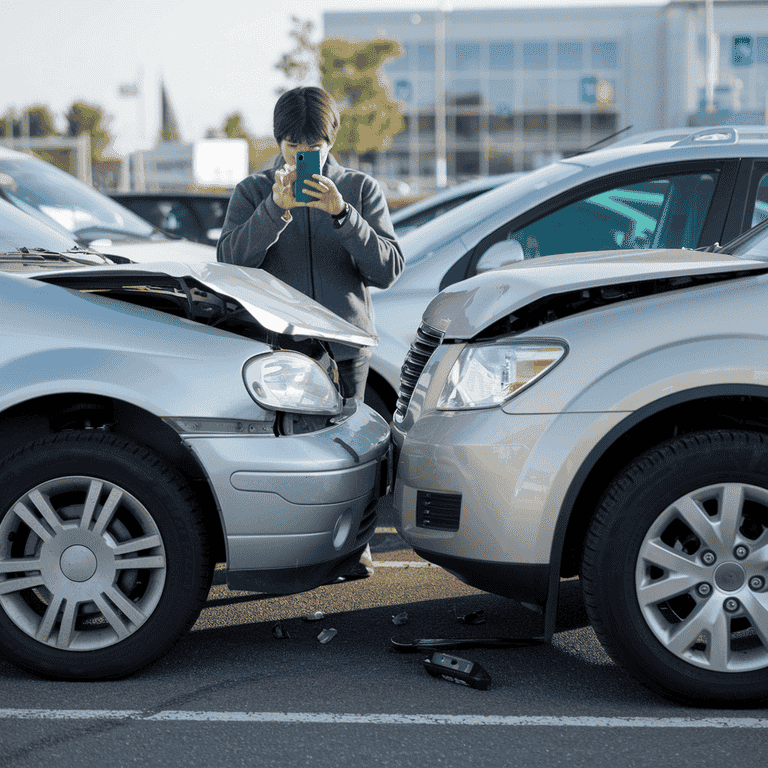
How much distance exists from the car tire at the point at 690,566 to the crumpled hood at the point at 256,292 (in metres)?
1.09

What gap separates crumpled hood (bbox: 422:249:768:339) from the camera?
10.2ft

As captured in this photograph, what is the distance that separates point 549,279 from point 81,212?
5.43 metres

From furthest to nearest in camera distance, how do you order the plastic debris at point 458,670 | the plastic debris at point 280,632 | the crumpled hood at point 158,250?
the crumpled hood at point 158,250
the plastic debris at point 280,632
the plastic debris at point 458,670

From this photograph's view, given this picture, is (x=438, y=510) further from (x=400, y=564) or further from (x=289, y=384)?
(x=400, y=564)

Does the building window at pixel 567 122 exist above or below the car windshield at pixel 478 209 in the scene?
above

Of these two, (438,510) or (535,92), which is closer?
(438,510)

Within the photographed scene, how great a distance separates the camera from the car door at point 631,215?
4.80 metres

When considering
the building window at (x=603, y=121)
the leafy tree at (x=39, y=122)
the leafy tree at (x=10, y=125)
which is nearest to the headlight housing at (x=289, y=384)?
the building window at (x=603, y=121)

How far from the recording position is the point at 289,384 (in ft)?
10.7

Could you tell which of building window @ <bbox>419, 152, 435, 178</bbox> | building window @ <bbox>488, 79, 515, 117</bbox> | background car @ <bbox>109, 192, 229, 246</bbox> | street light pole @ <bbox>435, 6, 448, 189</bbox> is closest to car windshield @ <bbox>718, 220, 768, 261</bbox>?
background car @ <bbox>109, 192, 229, 246</bbox>

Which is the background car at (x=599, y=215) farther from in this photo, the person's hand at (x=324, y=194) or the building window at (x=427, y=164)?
the building window at (x=427, y=164)

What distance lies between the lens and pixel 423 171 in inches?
2250

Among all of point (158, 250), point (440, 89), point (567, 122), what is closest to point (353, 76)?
point (440, 89)

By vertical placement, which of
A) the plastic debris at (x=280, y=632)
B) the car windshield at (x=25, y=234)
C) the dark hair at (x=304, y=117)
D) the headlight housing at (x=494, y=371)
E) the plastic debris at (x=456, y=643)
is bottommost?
the plastic debris at (x=280, y=632)
